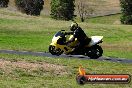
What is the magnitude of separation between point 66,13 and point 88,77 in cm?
10793

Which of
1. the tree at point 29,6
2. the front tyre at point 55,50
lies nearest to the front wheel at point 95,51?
the front tyre at point 55,50

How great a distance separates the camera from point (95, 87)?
21703 millimetres

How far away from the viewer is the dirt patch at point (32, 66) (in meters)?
24.5

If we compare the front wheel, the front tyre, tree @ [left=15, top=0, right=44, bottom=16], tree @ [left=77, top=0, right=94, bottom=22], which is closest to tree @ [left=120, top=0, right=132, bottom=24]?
tree @ [left=15, top=0, right=44, bottom=16]

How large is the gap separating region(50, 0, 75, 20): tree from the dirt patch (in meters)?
97.5

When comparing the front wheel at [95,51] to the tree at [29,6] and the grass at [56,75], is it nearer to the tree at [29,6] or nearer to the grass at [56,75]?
the grass at [56,75]

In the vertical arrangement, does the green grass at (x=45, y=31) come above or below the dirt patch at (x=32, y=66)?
below

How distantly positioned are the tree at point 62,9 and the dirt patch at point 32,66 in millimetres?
97550

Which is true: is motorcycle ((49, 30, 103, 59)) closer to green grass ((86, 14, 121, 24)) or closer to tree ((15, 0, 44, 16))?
tree ((15, 0, 44, 16))

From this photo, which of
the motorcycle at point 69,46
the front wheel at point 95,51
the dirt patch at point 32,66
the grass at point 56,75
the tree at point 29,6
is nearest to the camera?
the grass at point 56,75

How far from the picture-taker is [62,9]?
124 m

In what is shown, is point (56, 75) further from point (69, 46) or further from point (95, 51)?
point (95, 51)

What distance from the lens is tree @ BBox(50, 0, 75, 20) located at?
12400cm

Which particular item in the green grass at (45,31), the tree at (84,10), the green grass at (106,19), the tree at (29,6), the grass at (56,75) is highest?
the grass at (56,75)
